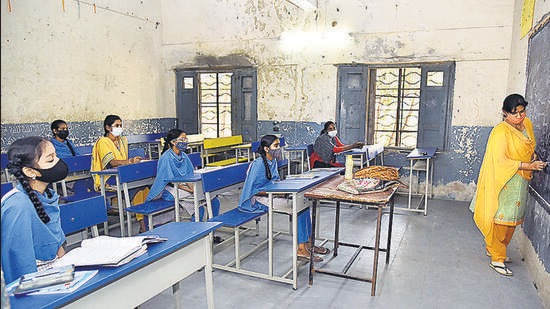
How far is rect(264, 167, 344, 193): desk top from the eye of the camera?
2914 mm

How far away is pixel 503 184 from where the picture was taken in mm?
3219

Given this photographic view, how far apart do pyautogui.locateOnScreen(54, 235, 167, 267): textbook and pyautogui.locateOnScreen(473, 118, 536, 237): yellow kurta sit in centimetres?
287

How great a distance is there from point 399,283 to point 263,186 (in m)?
1.39

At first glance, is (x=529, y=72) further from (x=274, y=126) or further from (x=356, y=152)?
(x=274, y=126)

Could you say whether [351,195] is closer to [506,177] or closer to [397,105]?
[506,177]

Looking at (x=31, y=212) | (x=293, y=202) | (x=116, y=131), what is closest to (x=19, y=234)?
(x=31, y=212)

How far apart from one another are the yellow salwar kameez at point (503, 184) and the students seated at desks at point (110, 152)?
3.54 metres

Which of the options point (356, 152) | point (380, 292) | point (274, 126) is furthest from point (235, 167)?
point (274, 126)

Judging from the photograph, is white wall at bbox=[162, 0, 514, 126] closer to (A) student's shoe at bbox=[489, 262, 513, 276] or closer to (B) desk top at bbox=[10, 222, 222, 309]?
(A) student's shoe at bbox=[489, 262, 513, 276]

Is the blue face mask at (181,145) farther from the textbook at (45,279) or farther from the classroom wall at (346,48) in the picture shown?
the classroom wall at (346,48)

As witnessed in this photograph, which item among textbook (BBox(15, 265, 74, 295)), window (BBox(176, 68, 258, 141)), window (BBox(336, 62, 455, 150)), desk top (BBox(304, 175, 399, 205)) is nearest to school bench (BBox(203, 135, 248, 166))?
window (BBox(176, 68, 258, 141))

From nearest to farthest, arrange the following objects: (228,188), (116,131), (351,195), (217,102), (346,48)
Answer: (351,195), (228,188), (116,131), (346,48), (217,102)

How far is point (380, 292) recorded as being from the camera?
9.88ft

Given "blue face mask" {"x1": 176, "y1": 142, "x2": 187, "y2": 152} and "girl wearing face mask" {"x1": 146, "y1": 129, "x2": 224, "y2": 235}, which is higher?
"blue face mask" {"x1": 176, "y1": 142, "x2": 187, "y2": 152}
